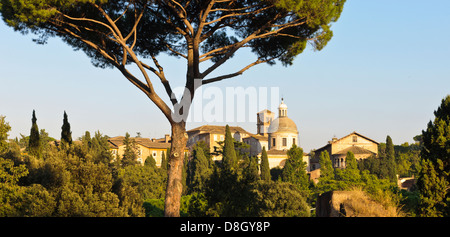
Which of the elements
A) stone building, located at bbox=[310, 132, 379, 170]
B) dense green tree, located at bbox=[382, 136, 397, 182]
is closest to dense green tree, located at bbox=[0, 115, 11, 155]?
dense green tree, located at bbox=[382, 136, 397, 182]

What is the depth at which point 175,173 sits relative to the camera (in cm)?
1190

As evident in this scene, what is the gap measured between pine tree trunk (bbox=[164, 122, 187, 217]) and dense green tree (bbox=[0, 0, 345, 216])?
0.02m

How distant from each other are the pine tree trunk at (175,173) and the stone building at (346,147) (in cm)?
6666

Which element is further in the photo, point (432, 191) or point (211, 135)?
point (211, 135)

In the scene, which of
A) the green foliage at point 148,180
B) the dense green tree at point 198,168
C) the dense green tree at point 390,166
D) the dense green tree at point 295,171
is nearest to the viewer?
the green foliage at point 148,180

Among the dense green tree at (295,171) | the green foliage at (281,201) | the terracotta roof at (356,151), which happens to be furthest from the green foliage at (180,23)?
the terracotta roof at (356,151)

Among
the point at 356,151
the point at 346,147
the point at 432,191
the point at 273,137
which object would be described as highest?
the point at 273,137

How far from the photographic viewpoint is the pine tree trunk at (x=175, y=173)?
11.7 metres

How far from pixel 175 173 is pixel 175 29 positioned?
4.61m

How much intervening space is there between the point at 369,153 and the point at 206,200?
64.4m

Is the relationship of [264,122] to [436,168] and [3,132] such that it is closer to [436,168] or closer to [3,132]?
[3,132]

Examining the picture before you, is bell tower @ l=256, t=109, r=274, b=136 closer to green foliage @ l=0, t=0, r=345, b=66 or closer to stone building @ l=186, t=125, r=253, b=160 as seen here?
stone building @ l=186, t=125, r=253, b=160

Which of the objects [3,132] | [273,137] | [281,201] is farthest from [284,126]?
[3,132]

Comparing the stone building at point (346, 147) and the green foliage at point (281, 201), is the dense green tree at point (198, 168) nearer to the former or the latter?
the green foliage at point (281, 201)
